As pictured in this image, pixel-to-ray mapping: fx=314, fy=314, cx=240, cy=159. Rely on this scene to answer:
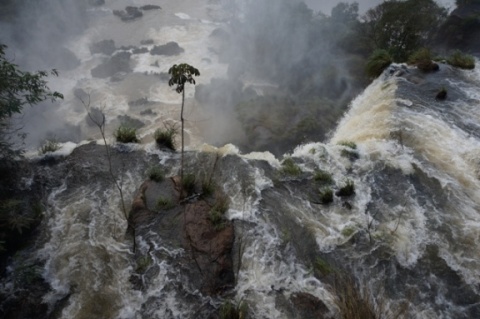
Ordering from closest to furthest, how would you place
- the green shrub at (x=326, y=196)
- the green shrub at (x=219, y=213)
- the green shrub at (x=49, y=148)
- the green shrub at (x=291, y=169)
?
the green shrub at (x=219, y=213)
the green shrub at (x=326, y=196)
the green shrub at (x=291, y=169)
the green shrub at (x=49, y=148)

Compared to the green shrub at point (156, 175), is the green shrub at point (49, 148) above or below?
below

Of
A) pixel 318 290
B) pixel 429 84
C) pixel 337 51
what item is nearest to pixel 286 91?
pixel 337 51

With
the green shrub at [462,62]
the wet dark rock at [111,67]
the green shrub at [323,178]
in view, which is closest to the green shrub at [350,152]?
the green shrub at [323,178]

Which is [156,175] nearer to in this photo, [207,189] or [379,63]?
[207,189]

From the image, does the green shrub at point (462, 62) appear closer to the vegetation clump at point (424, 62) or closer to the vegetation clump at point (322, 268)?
the vegetation clump at point (424, 62)

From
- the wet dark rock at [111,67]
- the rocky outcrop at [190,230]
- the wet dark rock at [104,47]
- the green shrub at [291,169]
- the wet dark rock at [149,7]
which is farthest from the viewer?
the wet dark rock at [149,7]

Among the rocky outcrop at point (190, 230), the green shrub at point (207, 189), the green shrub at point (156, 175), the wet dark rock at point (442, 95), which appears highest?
the wet dark rock at point (442, 95)

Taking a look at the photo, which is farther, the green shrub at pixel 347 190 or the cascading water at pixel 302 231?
the green shrub at pixel 347 190

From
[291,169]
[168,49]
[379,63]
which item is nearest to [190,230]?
[291,169]
